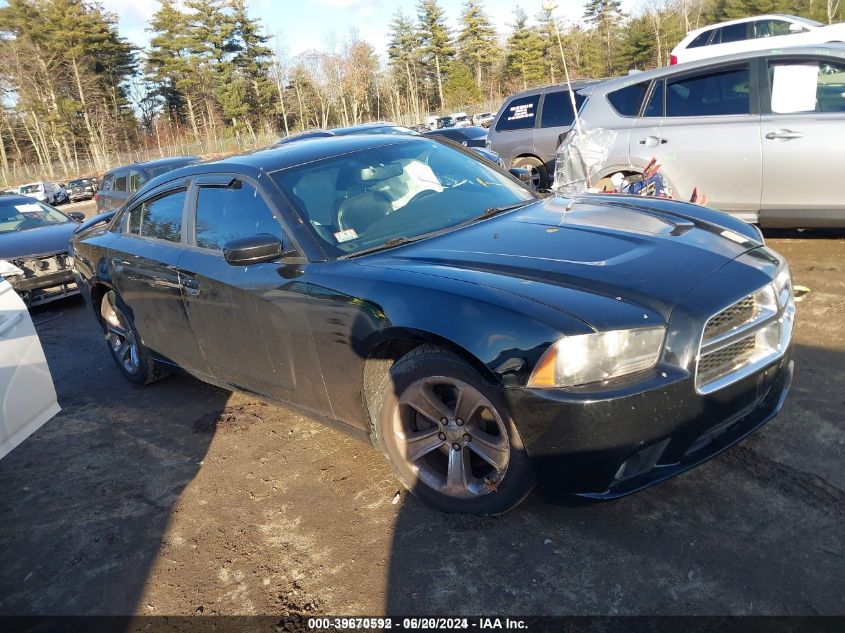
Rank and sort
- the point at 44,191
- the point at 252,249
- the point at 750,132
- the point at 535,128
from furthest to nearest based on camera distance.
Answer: the point at 44,191 → the point at 535,128 → the point at 750,132 → the point at 252,249

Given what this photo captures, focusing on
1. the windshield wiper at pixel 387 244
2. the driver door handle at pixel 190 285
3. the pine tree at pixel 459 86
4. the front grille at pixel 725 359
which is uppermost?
the pine tree at pixel 459 86

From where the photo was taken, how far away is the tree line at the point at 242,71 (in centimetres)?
5144

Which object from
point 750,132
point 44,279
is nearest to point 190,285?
point 750,132

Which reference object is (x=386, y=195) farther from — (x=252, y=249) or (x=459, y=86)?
(x=459, y=86)

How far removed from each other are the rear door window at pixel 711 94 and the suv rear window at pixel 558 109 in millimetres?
3666

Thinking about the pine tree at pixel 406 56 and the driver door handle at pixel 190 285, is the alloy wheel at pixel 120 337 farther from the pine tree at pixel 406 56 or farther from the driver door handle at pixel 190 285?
the pine tree at pixel 406 56

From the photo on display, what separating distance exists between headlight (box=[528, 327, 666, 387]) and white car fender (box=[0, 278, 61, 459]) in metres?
2.58

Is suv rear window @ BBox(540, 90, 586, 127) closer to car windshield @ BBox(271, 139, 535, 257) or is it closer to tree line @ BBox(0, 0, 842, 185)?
car windshield @ BBox(271, 139, 535, 257)

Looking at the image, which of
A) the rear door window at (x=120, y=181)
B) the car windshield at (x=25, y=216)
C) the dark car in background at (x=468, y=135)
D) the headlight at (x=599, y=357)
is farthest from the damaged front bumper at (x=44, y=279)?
the dark car in background at (x=468, y=135)

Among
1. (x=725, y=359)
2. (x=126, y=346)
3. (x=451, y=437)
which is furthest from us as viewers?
(x=126, y=346)

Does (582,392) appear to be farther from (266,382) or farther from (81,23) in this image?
(81,23)

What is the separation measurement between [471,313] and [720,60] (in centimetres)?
501

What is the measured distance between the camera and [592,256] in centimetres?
286

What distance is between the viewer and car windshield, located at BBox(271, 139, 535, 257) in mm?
3402
